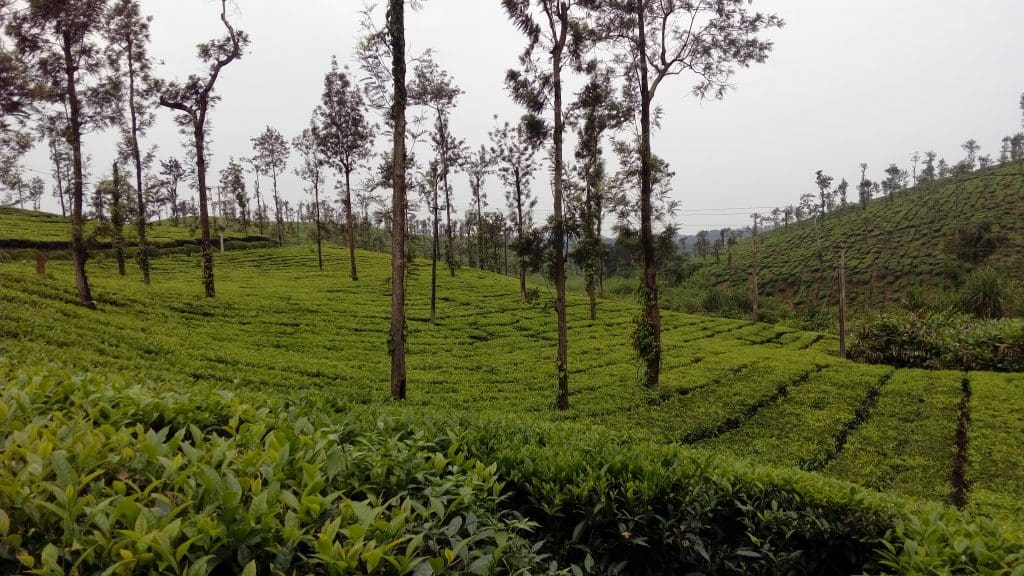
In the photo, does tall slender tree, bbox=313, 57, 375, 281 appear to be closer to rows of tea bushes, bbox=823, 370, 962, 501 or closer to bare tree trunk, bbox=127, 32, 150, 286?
bare tree trunk, bbox=127, 32, 150, 286

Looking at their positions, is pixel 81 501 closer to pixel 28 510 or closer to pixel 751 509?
pixel 28 510

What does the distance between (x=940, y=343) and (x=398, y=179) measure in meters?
24.6

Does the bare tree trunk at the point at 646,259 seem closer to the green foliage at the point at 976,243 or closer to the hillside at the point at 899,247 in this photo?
the hillside at the point at 899,247

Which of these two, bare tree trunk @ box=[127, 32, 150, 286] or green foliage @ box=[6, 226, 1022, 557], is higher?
bare tree trunk @ box=[127, 32, 150, 286]

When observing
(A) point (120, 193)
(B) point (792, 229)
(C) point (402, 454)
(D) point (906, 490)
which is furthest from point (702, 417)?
(B) point (792, 229)

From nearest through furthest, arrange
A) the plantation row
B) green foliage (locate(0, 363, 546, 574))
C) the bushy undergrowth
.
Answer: green foliage (locate(0, 363, 546, 574))
the bushy undergrowth
the plantation row

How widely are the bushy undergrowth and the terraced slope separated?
2759 mm

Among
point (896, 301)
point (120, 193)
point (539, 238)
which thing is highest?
point (120, 193)

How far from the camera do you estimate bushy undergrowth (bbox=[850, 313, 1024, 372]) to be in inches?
742

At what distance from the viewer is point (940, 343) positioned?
2064 cm

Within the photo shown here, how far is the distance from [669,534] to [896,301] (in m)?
61.8

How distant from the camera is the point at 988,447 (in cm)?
1077

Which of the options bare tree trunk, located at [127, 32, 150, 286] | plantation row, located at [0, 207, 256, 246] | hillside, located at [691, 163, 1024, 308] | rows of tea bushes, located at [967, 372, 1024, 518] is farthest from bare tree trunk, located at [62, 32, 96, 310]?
hillside, located at [691, 163, 1024, 308]

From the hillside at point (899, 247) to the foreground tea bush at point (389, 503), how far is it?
188 ft
